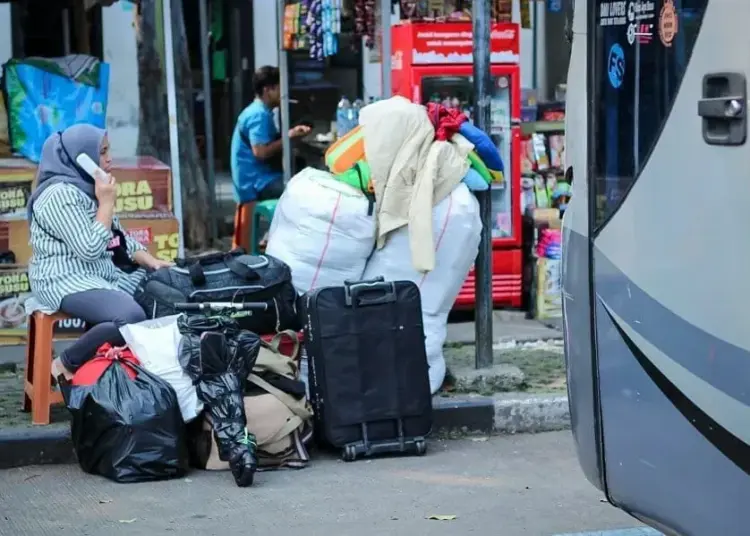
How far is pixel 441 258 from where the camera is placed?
6387mm

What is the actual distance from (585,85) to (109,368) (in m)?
2.70

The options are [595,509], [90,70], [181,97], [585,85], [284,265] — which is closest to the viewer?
[585,85]

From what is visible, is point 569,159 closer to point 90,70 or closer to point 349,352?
point 349,352

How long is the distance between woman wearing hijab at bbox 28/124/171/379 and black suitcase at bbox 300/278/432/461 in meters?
0.89

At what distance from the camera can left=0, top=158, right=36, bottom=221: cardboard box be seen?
7473 millimetres

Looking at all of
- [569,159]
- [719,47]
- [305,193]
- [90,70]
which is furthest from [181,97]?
[719,47]

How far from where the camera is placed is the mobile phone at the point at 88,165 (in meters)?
6.03

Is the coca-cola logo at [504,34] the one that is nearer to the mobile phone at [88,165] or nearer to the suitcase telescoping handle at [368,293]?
the suitcase telescoping handle at [368,293]

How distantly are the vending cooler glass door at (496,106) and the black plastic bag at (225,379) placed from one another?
2.89m

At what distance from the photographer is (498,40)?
812 cm

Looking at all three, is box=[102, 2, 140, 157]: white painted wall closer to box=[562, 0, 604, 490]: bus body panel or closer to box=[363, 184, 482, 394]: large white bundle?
box=[363, 184, 482, 394]: large white bundle

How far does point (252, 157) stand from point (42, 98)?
2147 millimetres

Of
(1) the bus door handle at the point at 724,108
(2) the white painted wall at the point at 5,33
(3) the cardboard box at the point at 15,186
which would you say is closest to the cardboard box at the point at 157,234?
(3) the cardboard box at the point at 15,186

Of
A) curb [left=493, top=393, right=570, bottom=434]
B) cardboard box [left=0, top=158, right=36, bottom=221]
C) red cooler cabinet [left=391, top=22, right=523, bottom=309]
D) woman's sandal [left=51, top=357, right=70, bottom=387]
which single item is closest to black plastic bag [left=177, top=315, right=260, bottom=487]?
woman's sandal [left=51, top=357, right=70, bottom=387]
